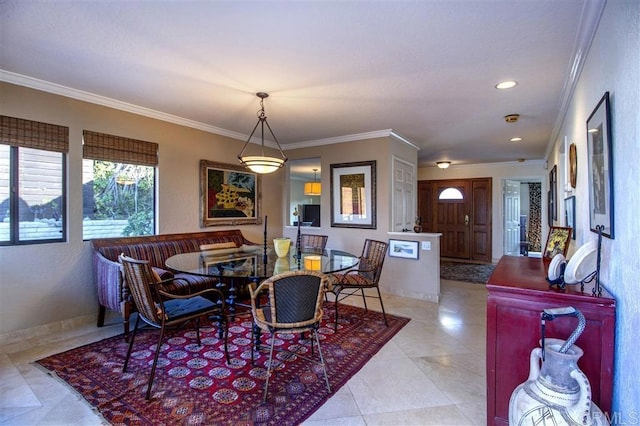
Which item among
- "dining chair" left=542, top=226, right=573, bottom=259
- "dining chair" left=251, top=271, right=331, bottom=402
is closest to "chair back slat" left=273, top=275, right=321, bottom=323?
"dining chair" left=251, top=271, right=331, bottom=402

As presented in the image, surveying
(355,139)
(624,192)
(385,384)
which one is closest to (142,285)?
(385,384)

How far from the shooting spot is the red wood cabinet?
1418 millimetres

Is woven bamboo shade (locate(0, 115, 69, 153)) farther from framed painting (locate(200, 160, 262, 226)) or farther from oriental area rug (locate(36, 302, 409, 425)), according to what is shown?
oriental area rug (locate(36, 302, 409, 425))

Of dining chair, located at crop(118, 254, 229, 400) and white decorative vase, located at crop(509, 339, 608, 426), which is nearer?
white decorative vase, located at crop(509, 339, 608, 426)

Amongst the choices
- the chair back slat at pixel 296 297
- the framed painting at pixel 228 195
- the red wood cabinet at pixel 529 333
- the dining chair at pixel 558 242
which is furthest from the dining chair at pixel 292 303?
the framed painting at pixel 228 195

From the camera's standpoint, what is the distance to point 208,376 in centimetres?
234

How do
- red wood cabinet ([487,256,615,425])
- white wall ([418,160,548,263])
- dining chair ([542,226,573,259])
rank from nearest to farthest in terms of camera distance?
red wood cabinet ([487,256,615,425])
dining chair ([542,226,573,259])
white wall ([418,160,548,263])

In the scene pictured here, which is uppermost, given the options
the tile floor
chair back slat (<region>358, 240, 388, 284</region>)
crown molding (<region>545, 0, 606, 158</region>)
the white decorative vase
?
crown molding (<region>545, 0, 606, 158</region>)

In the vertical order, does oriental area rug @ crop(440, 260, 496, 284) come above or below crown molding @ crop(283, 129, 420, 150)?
below

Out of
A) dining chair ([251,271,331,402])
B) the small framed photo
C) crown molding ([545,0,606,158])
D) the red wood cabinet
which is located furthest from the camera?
the small framed photo

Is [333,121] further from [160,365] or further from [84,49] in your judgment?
[160,365]

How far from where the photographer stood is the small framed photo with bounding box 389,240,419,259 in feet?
14.8

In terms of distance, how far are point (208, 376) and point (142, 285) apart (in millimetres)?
845

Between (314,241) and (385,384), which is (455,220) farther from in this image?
(385,384)
